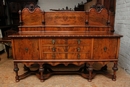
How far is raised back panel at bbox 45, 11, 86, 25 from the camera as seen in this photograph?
7.59ft

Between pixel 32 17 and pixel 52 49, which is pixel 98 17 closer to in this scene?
pixel 52 49

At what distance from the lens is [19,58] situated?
2.08 meters

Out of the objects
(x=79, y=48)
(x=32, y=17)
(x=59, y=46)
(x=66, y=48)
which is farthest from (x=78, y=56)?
(x=32, y=17)

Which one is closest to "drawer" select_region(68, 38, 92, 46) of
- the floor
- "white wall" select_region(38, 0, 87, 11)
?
the floor

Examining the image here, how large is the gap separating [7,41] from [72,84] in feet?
6.20

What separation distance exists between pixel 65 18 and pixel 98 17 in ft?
1.89

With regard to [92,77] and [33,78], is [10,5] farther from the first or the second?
[92,77]

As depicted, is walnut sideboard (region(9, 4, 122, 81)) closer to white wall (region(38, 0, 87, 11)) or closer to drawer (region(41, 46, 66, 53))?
drawer (region(41, 46, 66, 53))

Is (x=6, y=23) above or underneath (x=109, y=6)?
underneath

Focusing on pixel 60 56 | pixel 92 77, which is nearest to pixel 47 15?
pixel 60 56

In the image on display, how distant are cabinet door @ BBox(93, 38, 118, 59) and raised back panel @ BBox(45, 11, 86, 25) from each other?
1.63 feet

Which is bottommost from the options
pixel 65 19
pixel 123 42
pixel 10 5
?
pixel 123 42

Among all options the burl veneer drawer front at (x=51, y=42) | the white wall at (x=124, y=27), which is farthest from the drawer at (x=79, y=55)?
the white wall at (x=124, y=27)

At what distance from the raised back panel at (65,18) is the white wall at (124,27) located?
872 mm
